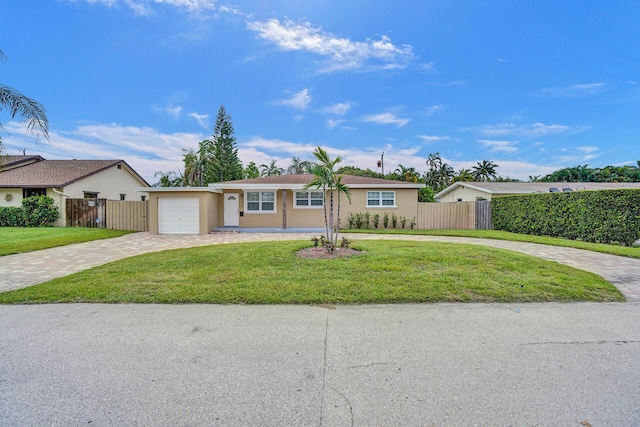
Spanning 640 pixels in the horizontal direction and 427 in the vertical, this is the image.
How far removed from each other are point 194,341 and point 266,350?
862mm

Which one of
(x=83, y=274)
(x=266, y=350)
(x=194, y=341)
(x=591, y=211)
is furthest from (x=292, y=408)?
(x=591, y=211)

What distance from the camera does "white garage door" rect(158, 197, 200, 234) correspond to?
1494cm

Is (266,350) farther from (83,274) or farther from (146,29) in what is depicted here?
(146,29)

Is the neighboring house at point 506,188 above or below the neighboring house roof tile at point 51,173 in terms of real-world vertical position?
below

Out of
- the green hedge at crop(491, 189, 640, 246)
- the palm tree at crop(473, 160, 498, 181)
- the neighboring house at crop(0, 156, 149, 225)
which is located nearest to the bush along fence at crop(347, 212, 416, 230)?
the green hedge at crop(491, 189, 640, 246)

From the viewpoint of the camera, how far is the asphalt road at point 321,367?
2043mm

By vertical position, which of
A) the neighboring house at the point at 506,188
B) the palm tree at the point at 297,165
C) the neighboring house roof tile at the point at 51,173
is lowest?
the neighboring house at the point at 506,188

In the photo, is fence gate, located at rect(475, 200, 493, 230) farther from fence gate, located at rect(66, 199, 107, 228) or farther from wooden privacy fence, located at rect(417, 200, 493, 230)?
fence gate, located at rect(66, 199, 107, 228)

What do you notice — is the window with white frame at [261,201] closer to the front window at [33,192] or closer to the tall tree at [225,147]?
the front window at [33,192]

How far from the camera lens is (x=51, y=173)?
20.0m

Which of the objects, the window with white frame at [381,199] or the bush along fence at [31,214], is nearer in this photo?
the window with white frame at [381,199]

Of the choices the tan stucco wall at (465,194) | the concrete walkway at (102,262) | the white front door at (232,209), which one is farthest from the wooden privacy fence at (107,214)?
the tan stucco wall at (465,194)

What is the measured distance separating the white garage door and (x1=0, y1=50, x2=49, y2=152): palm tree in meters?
6.24

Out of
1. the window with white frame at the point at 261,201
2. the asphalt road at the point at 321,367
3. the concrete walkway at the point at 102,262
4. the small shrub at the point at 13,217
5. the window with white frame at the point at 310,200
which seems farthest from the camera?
the small shrub at the point at 13,217
